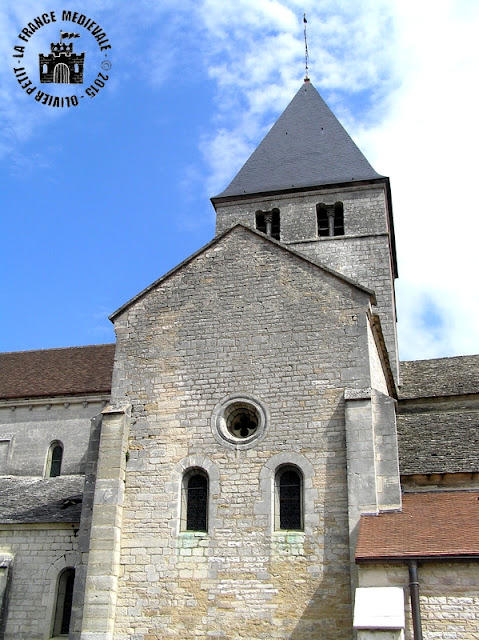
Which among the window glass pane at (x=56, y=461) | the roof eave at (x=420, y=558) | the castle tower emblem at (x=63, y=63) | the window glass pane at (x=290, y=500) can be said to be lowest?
the roof eave at (x=420, y=558)

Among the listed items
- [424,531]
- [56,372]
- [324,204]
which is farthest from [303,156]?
[424,531]

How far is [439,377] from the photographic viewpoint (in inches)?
798

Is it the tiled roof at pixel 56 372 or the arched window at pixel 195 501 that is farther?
the tiled roof at pixel 56 372

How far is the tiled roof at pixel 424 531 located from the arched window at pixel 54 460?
11.1 metres

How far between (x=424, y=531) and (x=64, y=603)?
8487 mm

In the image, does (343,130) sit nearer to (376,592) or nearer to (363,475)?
(363,475)

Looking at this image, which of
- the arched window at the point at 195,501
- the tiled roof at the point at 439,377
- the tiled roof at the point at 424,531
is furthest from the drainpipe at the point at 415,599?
the tiled roof at the point at 439,377

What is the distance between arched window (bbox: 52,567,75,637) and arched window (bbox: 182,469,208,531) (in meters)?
4.33

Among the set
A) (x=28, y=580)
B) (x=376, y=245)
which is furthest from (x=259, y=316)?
(x=376, y=245)

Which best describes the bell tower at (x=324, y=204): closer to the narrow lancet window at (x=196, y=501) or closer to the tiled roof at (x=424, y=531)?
the tiled roof at (x=424, y=531)

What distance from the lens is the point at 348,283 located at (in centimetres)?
1306

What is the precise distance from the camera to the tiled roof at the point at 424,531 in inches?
392

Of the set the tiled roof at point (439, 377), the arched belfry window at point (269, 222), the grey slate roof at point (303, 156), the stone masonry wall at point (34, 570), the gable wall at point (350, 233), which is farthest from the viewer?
the grey slate roof at point (303, 156)

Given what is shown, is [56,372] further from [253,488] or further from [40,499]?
[253,488]
